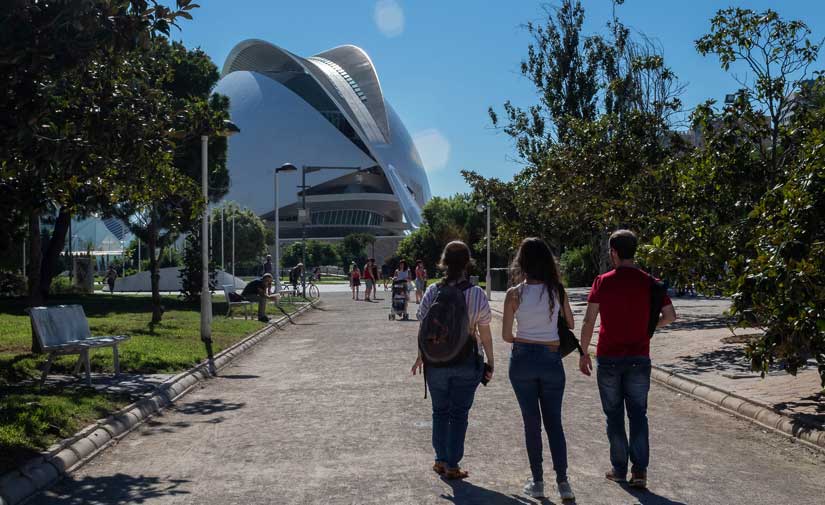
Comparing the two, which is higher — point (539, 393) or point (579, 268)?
point (579, 268)

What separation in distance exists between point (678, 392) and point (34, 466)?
7.47 meters

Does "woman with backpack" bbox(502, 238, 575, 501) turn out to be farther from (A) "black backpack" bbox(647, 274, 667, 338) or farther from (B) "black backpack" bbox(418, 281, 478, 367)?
(A) "black backpack" bbox(647, 274, 667, 338)

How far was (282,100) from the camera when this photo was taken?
9919cm

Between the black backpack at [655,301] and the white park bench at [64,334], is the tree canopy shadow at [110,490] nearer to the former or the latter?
the black backpack at [655,301]

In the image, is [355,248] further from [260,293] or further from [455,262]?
[455,262]

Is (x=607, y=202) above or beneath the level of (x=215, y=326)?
above

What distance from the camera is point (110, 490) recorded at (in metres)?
5.91

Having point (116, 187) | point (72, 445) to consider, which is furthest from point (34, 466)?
point (116, 187)

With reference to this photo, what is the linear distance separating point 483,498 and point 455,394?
748 millimetres

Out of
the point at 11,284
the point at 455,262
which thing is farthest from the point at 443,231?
the point at 455,262

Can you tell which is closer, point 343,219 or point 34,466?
point 34,466

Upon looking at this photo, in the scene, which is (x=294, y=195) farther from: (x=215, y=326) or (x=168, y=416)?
(x=168, y=416)

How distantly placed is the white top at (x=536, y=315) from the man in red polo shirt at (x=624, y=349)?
38 cm

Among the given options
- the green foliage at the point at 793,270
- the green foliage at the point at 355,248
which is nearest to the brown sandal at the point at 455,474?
the green foliage at the point at 793,270
